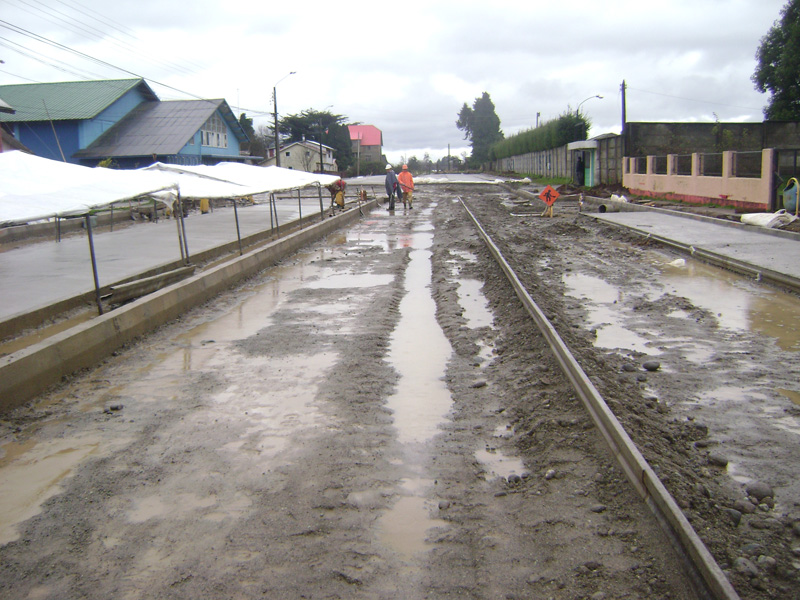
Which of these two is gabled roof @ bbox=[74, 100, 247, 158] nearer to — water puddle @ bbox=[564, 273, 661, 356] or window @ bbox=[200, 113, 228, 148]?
window @ bbox=[200, 113, 228, 148]

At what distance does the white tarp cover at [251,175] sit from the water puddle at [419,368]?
558cm

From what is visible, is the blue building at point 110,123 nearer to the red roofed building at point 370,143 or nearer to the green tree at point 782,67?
the green tree at point 782,67

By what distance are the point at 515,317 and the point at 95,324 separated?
4.94 metres

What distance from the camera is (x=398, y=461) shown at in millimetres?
4773

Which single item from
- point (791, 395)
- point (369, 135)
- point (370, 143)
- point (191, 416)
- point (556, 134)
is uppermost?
point (369, 135)

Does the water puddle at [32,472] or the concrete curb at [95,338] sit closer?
the water puddle at [32,472]

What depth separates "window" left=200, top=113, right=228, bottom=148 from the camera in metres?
45.5

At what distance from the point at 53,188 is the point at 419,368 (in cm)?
472

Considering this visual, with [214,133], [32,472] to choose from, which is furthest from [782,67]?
[32,472]

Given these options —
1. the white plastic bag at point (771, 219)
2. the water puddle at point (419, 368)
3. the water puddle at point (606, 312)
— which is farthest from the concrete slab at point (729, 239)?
the water puddle at point (419, 368)

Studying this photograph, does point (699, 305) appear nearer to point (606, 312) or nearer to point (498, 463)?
point (606, 312)

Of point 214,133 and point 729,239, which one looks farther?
point 214,133

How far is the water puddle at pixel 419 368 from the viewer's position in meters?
5.53

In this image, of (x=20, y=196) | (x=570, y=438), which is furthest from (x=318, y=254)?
(x=570, y=438)
